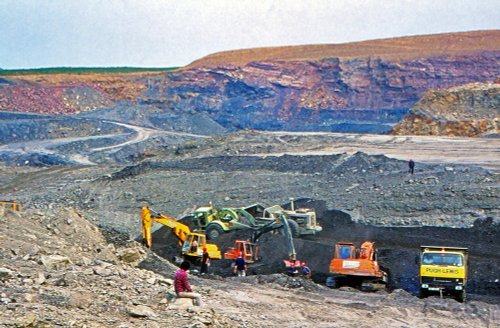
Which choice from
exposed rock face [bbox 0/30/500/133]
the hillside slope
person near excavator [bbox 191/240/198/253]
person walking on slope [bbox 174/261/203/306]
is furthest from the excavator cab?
the hillside slope

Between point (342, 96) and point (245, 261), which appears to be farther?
point (342, 96)

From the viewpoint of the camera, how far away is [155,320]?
400 inches

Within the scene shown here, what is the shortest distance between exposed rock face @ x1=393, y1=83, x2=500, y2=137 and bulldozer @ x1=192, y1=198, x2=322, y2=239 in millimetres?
23295

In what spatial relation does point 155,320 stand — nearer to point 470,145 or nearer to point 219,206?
point 219,206

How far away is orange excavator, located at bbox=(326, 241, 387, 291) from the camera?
16672 mm

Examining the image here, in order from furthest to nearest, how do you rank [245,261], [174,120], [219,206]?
[174,120]
[219,206]
[245,261]

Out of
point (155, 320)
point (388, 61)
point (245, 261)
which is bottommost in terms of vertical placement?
point (245, 261)

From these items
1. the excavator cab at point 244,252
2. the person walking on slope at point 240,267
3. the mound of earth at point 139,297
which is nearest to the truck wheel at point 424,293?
the mound of earth at point 139,297

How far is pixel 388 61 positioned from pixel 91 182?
34.3 meters

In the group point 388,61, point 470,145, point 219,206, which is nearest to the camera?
point 219,206

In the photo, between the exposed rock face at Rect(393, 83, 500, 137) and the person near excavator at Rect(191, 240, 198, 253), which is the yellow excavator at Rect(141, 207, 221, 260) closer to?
the person near excavator at Rect(191, 240, 198, 253)

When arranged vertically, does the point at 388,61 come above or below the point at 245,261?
above

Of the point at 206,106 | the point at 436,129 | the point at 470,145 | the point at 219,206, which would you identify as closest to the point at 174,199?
the point at 219,206

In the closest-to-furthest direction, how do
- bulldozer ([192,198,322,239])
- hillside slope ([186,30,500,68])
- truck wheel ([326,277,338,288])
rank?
1. truck wheel ([326,277,338,288])
2. bulldozer ([192,198,322,239])
3. hillside slope ([186,30,500,68])
